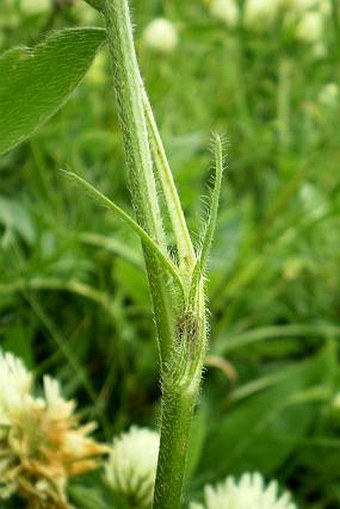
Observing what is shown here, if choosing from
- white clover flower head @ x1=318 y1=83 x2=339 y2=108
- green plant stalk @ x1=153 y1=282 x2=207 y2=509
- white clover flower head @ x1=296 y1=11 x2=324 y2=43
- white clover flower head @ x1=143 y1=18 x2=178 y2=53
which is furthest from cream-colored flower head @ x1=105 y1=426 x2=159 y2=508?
white clover flower head @ x1=296 y1=11 x2=324 y2=43

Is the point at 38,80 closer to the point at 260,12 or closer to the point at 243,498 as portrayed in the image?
the point at 243,498

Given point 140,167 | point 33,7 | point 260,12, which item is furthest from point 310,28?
point 140,167

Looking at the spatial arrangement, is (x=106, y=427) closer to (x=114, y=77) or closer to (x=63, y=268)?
(x=63, y=268)

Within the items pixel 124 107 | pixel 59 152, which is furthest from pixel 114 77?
pixel 59 152

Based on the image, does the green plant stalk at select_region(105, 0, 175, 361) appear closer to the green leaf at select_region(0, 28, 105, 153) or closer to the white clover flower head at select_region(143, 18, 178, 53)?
the green leaf at select_region(0, 28, 105, 153)

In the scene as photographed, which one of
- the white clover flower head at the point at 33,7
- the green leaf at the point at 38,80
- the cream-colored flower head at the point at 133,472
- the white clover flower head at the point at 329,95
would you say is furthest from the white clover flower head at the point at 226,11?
the green leaf at the point at 38,80

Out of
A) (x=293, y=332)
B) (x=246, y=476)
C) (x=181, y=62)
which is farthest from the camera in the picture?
(x=181, y=62)

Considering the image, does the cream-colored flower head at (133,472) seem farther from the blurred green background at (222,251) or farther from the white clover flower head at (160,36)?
the white clover flower head at (160,36)
